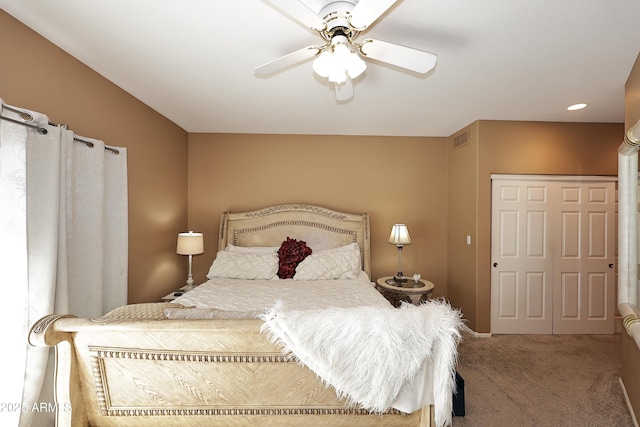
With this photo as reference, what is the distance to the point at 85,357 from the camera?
47.1 inches

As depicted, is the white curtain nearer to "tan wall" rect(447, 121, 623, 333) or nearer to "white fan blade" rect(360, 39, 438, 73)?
"white fan blade" rect(360, 39, 438, 73)

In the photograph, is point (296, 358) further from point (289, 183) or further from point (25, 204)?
point (289, 183)

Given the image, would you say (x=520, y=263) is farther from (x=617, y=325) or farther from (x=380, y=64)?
(x=380, y=64)

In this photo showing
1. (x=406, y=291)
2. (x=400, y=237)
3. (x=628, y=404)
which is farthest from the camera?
(x=400, y=237)

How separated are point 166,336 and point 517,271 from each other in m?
3.72

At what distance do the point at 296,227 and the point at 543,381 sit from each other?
2.84 metres

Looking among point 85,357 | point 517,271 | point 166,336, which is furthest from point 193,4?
point 517,271

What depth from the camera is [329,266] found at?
3227 mm

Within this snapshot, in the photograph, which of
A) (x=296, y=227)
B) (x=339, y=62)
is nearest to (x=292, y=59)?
(x=339, y=62)

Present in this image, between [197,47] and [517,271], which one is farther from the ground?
[197,47]

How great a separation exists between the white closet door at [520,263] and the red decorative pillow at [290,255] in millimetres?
2247

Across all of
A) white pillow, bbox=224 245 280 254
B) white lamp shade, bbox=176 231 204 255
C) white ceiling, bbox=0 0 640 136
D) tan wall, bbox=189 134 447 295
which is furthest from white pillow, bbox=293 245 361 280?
white ceiling, bbox=0 0 640 136

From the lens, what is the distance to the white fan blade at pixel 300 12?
1161 mm

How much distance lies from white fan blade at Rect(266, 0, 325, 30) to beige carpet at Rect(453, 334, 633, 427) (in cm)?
259
